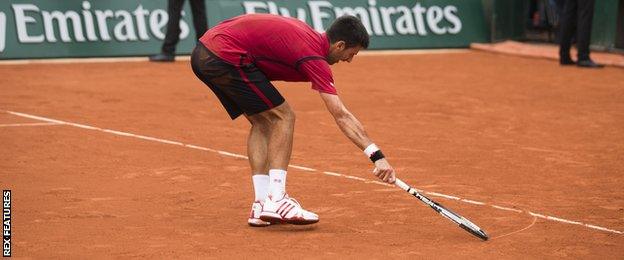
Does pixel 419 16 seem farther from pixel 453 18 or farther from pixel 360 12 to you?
pixel 360 12

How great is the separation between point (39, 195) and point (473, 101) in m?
7.57

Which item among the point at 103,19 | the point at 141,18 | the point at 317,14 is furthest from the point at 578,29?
the point at 103,19

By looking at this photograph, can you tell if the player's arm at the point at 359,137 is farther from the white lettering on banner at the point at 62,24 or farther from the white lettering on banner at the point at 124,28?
the white lettering on banner at the point at 124,28

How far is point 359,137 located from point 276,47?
32.5 inches

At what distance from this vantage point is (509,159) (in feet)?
37.5

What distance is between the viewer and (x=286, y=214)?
8234 mm

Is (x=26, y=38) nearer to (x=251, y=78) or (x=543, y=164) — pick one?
(x=543, y=164)

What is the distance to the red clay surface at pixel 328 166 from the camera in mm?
7941

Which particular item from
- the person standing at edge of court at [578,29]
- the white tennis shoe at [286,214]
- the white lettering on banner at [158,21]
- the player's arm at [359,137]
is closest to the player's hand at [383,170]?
the player's arm at [359,137]

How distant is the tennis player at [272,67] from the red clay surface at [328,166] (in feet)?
0.84

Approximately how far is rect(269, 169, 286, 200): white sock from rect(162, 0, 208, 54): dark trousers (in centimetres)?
1062

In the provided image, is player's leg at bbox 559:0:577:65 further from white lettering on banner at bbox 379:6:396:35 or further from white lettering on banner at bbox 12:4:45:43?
white lettering on banner at bbox 12:4:45:43

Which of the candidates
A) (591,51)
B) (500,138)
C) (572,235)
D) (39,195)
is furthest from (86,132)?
(591,51)

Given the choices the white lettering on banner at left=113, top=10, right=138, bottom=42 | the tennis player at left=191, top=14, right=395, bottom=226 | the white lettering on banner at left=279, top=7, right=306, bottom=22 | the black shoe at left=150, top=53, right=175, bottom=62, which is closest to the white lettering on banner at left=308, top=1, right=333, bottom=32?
the white lettering on banner at left=279, top=7, right=306, bottom=22
